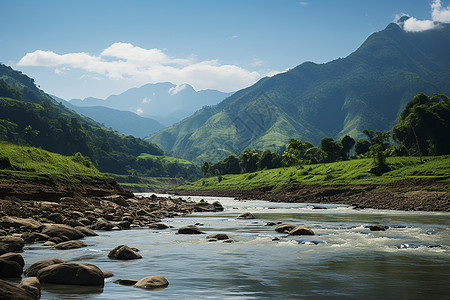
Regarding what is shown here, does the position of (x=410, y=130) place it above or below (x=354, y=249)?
above

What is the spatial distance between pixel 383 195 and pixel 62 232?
66.7 m

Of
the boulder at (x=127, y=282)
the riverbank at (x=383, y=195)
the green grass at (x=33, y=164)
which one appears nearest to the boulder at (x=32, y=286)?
the boulder at (x=127, y=282)

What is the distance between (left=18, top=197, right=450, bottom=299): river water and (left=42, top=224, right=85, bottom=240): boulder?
814mm

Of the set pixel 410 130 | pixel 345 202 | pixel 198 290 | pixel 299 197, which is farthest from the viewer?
pixel 410 130

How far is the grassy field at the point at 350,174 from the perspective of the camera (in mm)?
88625

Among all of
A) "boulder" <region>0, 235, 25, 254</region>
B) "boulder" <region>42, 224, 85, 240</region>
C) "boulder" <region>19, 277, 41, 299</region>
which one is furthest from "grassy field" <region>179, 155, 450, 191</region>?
"boulder" <region>19, 277, 41, 299</region>

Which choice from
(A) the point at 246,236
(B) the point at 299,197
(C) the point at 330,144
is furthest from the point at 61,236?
(C) the point at 330,144

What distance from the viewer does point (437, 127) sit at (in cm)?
11381

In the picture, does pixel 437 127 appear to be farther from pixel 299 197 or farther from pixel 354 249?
pixel 354 249

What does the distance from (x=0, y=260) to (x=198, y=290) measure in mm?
7904

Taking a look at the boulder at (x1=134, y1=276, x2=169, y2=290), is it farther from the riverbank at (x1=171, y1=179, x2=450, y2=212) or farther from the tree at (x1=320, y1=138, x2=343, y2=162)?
the tree at (x1=320, y1=138, x2=343, y2=162)

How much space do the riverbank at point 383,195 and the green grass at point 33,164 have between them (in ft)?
168

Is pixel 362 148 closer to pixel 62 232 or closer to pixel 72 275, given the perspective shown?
pixel 62 232

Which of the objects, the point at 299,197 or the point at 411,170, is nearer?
the point at 411,170
